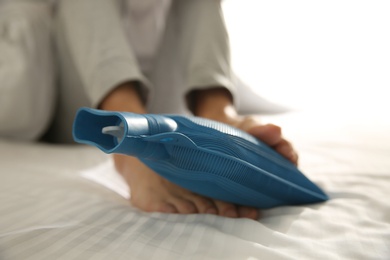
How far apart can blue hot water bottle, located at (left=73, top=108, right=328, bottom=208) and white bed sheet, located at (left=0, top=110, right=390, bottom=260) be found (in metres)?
0.02

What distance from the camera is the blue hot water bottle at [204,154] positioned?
0.35 m

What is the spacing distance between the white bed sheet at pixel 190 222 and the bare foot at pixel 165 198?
0.06ft

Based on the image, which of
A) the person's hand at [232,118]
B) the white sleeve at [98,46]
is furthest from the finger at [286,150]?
the white sleeve at [98,46]

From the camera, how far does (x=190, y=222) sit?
1.31ft

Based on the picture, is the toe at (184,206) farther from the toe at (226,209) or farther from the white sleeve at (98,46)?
the white sleeve at (98,46)

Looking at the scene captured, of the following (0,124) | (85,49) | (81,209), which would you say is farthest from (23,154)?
(81,209)

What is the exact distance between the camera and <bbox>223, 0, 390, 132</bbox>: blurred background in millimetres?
1054

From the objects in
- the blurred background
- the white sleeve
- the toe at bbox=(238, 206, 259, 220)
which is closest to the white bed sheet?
the toe at bbox=(238, 206, 259, 220)

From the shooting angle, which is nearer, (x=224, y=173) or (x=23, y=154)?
(x=224, y=173)

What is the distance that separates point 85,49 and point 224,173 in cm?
38

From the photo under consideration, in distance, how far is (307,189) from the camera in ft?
1.44

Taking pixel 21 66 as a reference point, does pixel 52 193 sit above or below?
below

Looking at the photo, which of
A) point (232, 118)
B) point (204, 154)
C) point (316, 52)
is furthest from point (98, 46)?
point (316, 52)

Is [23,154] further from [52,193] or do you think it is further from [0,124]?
[52,193]
